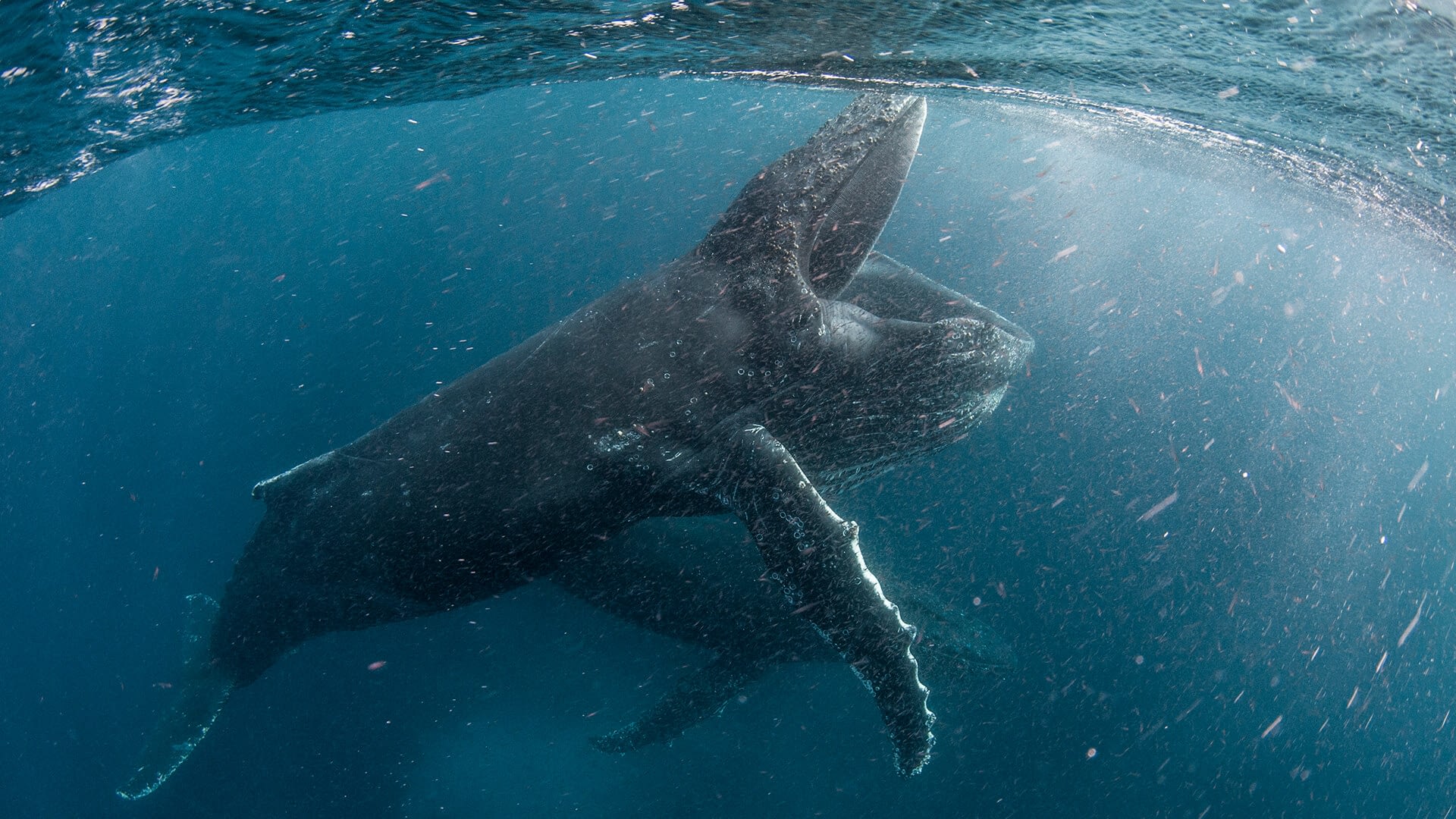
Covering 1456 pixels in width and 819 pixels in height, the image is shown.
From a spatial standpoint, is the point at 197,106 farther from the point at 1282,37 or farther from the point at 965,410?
the point at 1282,37

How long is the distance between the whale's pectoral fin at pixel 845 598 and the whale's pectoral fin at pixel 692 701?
471 centimetres

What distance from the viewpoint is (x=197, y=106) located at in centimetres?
966

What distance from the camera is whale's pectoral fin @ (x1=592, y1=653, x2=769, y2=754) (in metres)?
8.24

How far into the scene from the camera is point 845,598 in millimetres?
3602

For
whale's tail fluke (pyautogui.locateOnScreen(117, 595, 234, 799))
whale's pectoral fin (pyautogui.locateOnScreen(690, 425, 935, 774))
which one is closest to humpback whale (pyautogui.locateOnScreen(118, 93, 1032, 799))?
whale's pectoral fin (pyautogui.locateOnScreen(690, 425, 935, 774))

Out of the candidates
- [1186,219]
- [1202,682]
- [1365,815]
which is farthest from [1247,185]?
[1186,219]

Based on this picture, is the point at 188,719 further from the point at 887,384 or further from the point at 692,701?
the point at 887,384

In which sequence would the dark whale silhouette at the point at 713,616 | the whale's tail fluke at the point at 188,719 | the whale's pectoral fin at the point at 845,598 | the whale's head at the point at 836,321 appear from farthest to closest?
the whale's tail fluke at the point at 188,719, the dark whale silhouette at the point at 713,616, the whale's head at the point at 836,321, the whale's pectoral fin at the point at 845,598

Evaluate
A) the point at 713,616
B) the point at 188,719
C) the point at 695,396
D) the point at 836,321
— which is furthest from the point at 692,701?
the point at 188,719

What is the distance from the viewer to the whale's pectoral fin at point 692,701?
8242 mm

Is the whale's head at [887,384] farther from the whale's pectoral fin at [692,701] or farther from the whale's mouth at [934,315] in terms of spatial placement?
the whale's pectoral fin at [692,701]

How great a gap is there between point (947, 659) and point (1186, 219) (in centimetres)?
6223

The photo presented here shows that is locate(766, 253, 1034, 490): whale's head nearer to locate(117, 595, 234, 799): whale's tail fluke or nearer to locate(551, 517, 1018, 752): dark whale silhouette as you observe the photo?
locate(551, 517, 1018, 752): dark whale silhouette

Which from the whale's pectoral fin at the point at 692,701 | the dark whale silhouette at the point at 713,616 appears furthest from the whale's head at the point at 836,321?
the whale's pectoral fin at the point at 692,701
